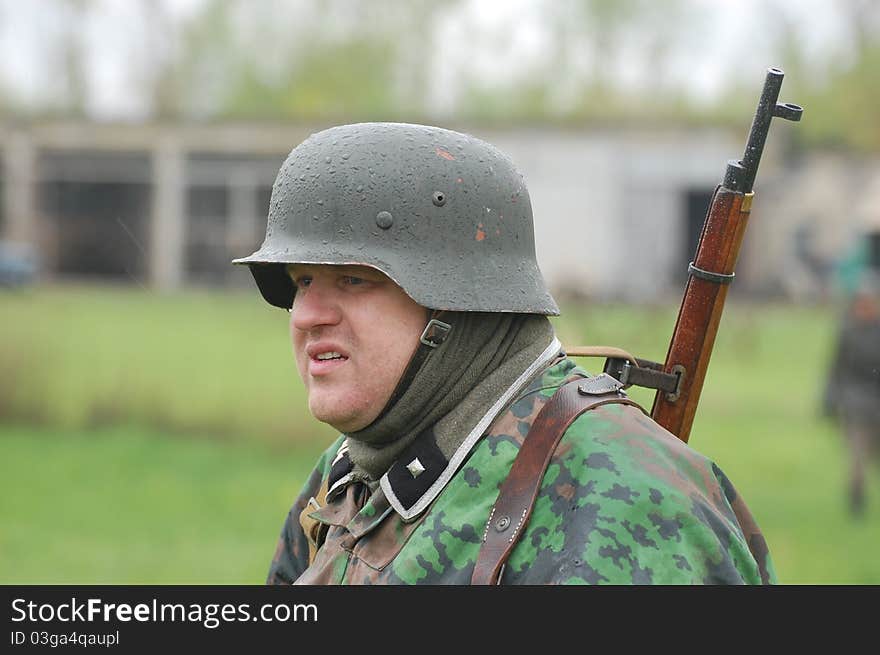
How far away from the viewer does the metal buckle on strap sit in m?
2.72

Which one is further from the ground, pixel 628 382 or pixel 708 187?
pixel 628 382

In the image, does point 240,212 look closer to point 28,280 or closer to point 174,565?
point 28,280

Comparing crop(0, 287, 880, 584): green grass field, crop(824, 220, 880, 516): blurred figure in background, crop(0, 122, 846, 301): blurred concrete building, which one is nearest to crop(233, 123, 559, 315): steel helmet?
crop(0, 287, 880, 584): green grass field

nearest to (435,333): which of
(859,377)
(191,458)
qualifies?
(859,377)

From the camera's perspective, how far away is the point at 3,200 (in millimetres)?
35875

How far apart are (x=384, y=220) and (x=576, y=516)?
807 millimetres

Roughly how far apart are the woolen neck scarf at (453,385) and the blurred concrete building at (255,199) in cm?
3001

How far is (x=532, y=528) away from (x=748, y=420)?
13182 millimetres

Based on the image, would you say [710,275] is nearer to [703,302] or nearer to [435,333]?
[703,302]

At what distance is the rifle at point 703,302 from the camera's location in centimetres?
298

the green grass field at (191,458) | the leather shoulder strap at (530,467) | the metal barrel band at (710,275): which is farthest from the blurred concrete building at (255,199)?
the leather shoulder strap at (530,467)

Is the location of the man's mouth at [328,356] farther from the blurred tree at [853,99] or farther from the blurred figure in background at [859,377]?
the blurred tree at [853,99]

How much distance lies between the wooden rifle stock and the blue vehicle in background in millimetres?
26742
